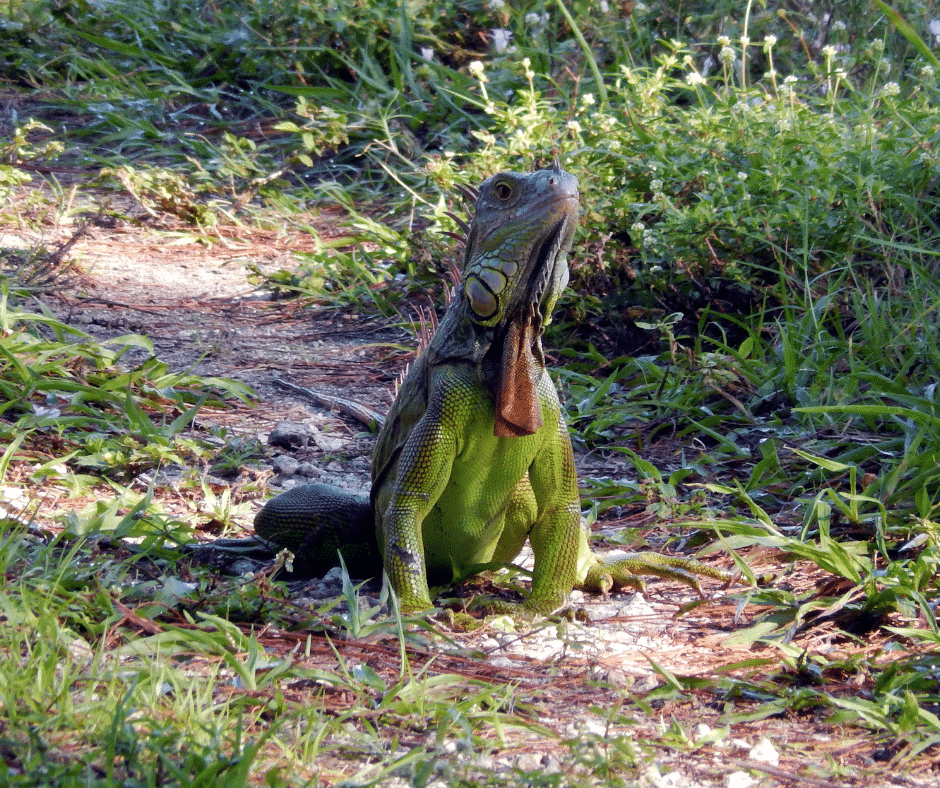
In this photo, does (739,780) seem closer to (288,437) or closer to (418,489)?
(418,489)

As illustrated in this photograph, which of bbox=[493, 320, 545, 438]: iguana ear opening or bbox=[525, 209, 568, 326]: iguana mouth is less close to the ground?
bbox=[525, 209, 568, 326]: iguana mouth

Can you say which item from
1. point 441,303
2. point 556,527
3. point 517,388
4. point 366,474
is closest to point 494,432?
point 517,388

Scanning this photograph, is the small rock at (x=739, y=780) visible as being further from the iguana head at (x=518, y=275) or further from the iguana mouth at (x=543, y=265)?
the iguana mouth at (x=543, y=265)

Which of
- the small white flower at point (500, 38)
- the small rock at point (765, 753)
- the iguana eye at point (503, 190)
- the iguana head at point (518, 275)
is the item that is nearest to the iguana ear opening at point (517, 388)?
the iguana head at point (518, 275)

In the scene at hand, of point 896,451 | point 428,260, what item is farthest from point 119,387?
point 896,451

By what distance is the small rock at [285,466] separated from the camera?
4.60m

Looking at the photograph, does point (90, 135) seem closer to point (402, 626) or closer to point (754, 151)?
point (754, 151)

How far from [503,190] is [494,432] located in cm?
73

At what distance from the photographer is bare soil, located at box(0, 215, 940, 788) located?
235 centimetres

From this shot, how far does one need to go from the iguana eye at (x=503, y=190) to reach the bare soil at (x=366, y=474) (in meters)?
1.31

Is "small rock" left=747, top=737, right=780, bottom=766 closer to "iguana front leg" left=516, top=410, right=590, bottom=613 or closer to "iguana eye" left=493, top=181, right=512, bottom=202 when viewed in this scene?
"iguana front leg" left=516, top=410, right=590, bottom=613

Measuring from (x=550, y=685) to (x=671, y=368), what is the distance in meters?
2.72

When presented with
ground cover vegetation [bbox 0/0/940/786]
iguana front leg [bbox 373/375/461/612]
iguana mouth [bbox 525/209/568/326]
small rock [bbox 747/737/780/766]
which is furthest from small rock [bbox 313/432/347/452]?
small rock [bbox 747/737/780/766]

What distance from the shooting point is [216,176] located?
28.5ft
